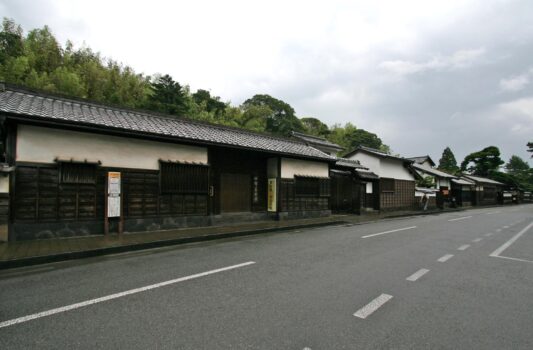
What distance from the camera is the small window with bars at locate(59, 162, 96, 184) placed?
839cm

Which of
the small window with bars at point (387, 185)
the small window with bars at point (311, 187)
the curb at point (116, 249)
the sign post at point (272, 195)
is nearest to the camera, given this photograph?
the curb at point (116, 249)

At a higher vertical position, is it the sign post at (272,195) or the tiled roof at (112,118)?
the tiled roof at (112,118)

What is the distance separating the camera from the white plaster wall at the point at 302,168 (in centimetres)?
1464

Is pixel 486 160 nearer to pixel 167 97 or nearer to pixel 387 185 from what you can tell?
pixel 387 185

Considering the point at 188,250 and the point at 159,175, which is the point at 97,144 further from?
the point at 188,250

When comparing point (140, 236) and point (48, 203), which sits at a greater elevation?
point (48, 203)

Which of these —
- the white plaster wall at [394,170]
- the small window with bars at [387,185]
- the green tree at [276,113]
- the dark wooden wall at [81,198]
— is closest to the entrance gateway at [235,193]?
the dark wooden wall at [81,198]

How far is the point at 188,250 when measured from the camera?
7.47 m

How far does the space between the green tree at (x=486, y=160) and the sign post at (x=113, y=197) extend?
5904 cm

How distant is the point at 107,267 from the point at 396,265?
243 inches

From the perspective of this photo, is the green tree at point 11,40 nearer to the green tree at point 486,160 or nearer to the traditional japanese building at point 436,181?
the traditional japanese building at point 436,181

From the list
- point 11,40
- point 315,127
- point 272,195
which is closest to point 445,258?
point 272,195

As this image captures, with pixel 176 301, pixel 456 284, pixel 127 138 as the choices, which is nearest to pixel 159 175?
pixel 127 138

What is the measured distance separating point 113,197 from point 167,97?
73.5 ft
